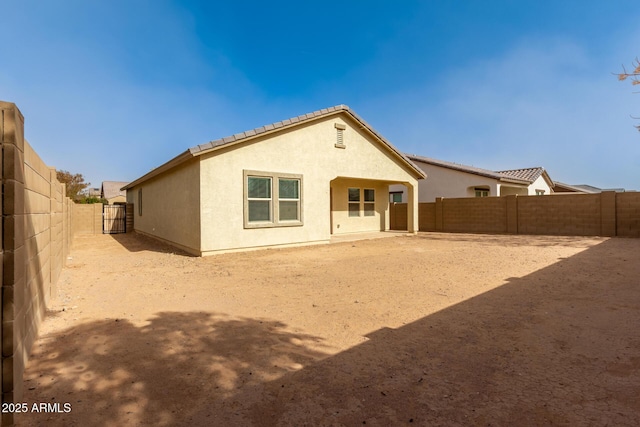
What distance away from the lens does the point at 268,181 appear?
11.5 m

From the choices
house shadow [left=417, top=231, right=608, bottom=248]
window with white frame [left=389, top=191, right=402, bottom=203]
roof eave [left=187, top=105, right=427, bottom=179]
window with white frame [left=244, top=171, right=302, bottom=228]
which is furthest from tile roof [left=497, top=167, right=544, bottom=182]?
window with white frame [left=244, top=171, right=302, bottom=228]

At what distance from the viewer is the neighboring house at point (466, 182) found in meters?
22.4

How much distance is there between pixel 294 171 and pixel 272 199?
57.2 inches

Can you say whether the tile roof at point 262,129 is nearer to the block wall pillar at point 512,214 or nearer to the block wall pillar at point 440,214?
the block wall pillar at point 440,214

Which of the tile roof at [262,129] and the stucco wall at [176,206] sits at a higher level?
the tile roof at [262,129]

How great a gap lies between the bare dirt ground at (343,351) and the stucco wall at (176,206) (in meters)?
3.79

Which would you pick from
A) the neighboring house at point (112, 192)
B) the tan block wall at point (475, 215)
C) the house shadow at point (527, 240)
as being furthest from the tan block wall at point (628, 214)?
the neighboring house at point (112, 192)

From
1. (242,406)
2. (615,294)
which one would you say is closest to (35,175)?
(242,406)

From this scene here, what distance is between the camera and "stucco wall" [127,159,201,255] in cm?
1038

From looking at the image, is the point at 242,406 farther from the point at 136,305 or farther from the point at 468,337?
the point at 136,305

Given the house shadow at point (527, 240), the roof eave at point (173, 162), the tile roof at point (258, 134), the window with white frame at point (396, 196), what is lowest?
the house shadow at point (527, 240)

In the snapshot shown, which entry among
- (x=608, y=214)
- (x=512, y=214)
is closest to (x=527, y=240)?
(x=512, y=214)

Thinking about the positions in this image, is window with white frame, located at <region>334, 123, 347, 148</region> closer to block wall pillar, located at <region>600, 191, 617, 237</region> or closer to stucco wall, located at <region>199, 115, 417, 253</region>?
stucco wall, located at <region>199, 115, 417, 253</region>

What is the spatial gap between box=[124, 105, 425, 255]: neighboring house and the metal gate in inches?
258
